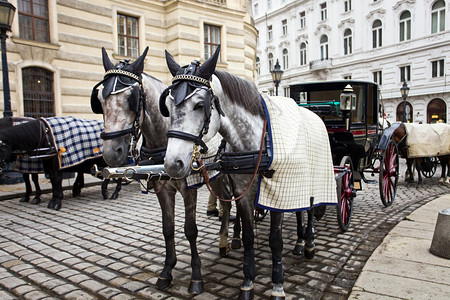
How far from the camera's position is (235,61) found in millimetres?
16266

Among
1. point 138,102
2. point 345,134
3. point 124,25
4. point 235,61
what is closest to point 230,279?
point 138,102

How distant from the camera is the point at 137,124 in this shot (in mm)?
3289

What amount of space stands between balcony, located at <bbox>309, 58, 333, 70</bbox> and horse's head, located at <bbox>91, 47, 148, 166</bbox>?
116 ft

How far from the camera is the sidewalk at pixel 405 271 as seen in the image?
308cm

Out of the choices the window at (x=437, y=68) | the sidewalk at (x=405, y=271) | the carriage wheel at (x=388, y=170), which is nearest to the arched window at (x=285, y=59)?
the window at (x=437, y=68)

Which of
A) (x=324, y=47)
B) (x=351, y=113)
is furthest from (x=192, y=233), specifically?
(x=324, y=47)

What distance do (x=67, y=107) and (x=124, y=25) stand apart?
14.1 ft

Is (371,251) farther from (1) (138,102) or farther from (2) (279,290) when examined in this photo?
(1) (138,102)

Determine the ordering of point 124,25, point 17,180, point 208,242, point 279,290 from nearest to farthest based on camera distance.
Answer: point 279,290 < point 208,242 < point 17,180 < point 124,25

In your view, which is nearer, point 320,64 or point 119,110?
point 119,110

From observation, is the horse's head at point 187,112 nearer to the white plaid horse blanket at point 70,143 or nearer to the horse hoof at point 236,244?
the horse hoof at point 236,244

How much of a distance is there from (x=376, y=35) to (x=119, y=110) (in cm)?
3449

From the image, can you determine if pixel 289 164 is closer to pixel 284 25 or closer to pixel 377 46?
pixel 377 46

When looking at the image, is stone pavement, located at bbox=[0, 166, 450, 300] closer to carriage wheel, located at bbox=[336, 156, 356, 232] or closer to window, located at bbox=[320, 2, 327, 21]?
carriage wheel, located at bbox=[336, 156, 356, 232]
